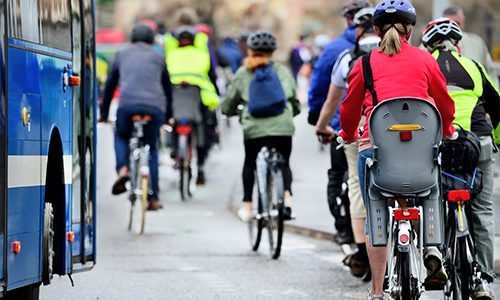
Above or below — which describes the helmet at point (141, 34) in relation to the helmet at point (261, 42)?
above

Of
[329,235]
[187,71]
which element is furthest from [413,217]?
[187,71]

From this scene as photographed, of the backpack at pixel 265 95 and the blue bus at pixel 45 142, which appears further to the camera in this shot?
the backpack at pixel 265 95

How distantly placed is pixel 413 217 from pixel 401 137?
1.37ft

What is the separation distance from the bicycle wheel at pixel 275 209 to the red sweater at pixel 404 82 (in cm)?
322

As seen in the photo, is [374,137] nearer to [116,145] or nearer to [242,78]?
[242,78]

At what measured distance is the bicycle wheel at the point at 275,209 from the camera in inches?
375

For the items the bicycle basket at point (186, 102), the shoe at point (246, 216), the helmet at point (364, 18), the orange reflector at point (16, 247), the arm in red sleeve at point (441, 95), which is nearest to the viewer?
the orange reflector at point (16, 247)

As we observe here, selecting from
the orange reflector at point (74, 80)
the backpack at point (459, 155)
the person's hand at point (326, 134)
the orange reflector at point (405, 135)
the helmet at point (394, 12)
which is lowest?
the backpack at point (459, 155)

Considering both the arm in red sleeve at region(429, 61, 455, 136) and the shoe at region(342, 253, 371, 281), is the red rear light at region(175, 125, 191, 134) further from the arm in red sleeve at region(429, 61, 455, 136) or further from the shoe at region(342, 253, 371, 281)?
the arm in red sleeve at region(429, 61, 455, 136)

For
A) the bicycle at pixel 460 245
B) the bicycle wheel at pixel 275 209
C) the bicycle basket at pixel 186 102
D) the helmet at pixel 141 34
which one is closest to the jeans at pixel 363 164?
the bicycle at pixel 460 245

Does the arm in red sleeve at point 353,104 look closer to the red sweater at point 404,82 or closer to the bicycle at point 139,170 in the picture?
the red sweater at point 404,82

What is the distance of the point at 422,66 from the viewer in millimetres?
6098

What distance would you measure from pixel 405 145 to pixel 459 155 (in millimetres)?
910

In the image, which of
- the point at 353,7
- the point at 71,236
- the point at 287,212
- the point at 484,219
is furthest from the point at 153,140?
the point at 484,219
